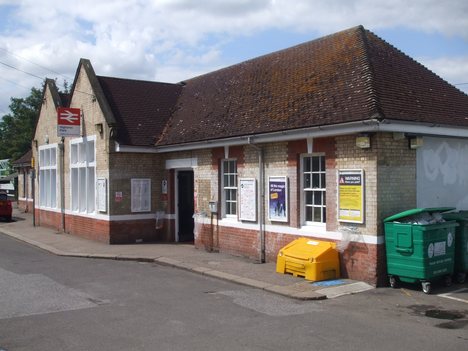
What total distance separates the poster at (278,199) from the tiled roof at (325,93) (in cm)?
132

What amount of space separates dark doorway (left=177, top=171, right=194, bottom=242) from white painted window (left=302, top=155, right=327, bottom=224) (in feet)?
22.2

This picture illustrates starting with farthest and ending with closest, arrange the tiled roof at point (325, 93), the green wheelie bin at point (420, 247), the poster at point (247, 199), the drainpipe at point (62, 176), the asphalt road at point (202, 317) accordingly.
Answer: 1. the drainpipe at point (62, 176)
2. the poster at point (247, 199)
3. the tiled roof at point (325, 93)
4. the green wheelie bin at point (420, 247)
5. the asphalt road at point (202, 317)

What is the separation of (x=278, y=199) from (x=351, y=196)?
2409 millimetres

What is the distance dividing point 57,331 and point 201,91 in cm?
1343

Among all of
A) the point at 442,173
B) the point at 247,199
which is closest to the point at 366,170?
the point at 442,173

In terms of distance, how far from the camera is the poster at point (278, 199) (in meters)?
12.8

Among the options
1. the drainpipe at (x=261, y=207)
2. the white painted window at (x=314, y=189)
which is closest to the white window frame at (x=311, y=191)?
the white painted window at (x=314, y=189)

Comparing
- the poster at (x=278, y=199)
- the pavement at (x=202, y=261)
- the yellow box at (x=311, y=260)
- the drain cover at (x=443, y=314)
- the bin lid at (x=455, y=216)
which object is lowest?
the drain cover at (x=443, y=314)

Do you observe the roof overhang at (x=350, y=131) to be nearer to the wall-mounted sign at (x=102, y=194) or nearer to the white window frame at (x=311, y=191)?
the white window frame at (x=311, y=191)

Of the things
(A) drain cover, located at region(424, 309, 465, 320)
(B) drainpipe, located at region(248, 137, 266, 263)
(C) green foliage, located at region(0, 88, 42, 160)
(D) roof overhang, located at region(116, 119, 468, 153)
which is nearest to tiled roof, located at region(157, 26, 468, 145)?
(D) roof overhang, located at region(116, 119, 468, 153)

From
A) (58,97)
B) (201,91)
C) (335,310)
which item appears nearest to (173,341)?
(335,310)

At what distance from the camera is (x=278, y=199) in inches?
512

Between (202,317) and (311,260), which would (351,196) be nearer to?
(311,260)

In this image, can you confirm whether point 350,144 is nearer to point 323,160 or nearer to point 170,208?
point 323,160
